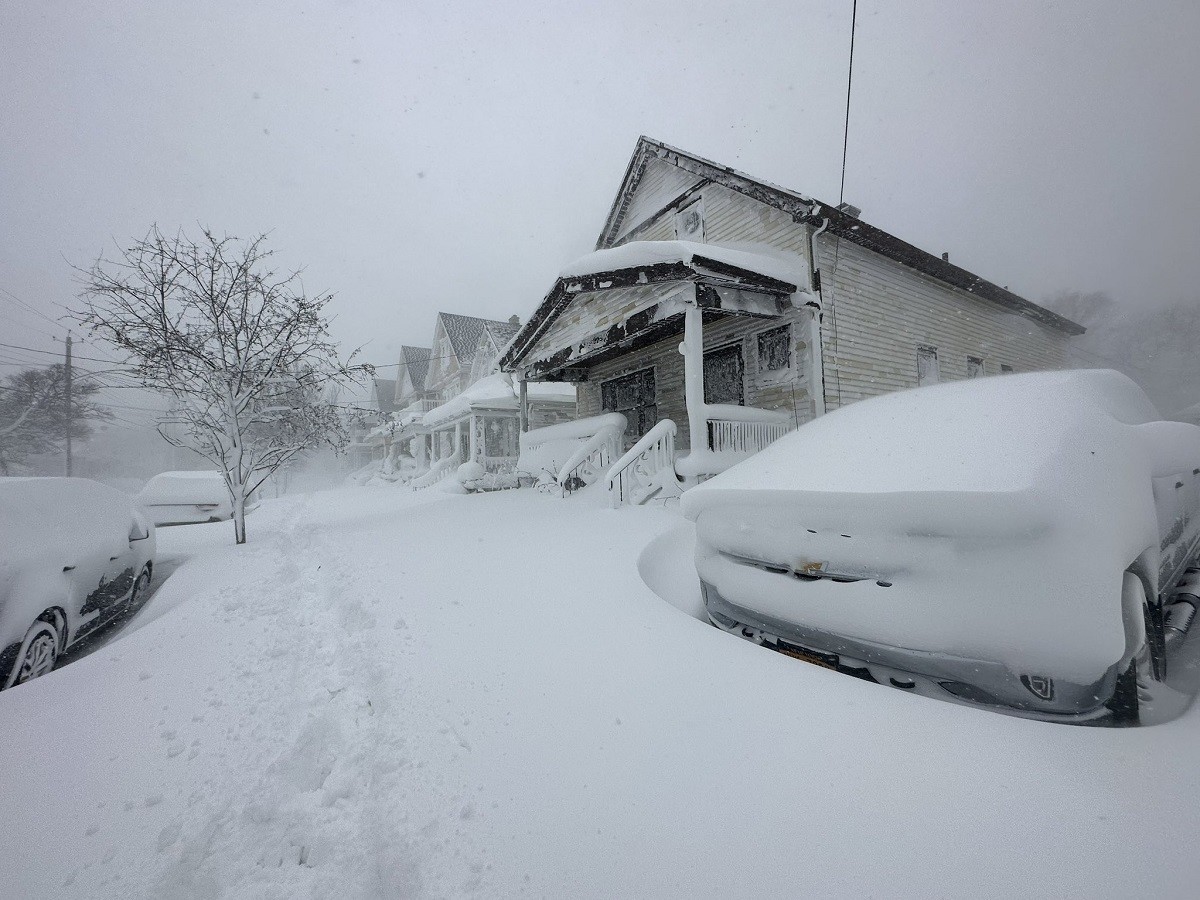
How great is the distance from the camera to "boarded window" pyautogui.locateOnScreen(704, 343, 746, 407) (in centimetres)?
945

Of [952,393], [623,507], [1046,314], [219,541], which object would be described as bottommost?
[219,541]

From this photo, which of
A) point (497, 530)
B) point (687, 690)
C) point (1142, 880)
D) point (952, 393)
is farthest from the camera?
point (497, 530)

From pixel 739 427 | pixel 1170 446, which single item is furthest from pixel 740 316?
pixel 1170 446

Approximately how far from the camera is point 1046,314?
13.2m

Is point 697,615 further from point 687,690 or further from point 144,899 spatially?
point 144,899

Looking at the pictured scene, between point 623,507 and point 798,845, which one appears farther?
point 623,507

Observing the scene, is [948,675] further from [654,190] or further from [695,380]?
[654,190]

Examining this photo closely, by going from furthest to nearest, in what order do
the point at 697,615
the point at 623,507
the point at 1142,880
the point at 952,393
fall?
the point at 623,507
the point at 697,615
the point at 952,393
the point at 1142,880

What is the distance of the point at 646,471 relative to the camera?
6703mm

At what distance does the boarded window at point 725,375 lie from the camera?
9445 mm

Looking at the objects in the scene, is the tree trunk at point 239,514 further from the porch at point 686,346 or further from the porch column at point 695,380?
the porch column at point 695,380

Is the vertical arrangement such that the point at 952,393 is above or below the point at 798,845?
above

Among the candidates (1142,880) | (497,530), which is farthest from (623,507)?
(1142,880)

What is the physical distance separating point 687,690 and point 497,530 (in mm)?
3999
